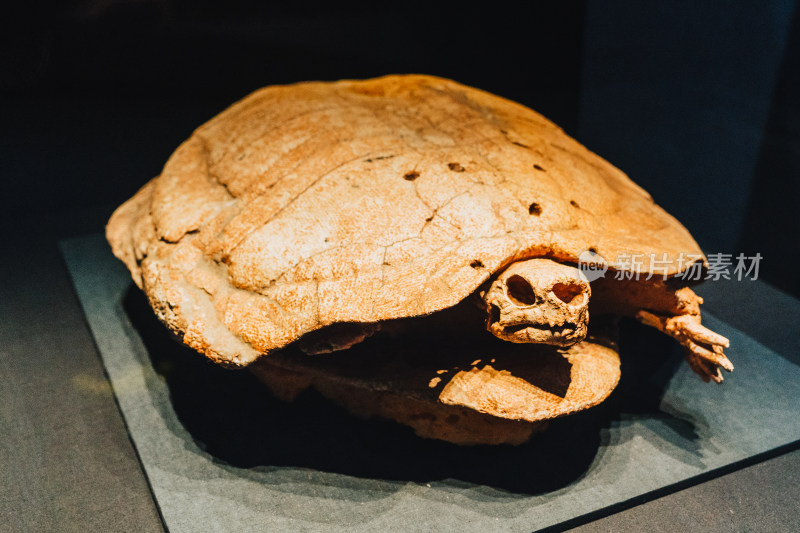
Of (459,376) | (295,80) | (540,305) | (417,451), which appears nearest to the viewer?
(540,305)

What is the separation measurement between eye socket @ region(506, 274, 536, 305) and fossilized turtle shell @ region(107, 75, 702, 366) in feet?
0.26

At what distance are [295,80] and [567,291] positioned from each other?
2770 millimetres

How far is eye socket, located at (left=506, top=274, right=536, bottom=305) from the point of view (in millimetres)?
2184

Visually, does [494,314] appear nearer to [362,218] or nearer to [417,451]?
[362,218]

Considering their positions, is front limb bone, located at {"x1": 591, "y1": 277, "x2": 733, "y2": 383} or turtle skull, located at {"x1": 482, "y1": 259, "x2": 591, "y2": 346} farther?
front limb bone, located at {"x1": 591, "y1": 277, "x2": 733, "y2": 383}

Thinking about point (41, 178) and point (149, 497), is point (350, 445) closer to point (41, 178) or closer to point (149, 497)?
point (149, 497)

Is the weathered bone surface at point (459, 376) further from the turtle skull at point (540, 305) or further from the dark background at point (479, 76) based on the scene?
the dark background at point (479, 76)

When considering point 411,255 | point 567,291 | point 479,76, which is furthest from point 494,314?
point 479,76

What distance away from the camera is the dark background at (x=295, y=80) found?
2.56m

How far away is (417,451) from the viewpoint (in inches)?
104

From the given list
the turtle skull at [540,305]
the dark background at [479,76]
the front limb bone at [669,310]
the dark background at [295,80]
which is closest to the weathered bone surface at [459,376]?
the front limb bone at [669,310]

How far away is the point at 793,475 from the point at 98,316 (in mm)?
3471

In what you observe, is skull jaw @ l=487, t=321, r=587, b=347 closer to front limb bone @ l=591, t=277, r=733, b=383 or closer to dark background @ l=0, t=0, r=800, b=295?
front limb bone @ l=591, t=277, r=733, b=383

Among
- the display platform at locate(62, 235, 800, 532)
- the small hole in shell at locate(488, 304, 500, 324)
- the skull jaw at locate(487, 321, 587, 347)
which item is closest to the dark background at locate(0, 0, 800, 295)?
the display platform at locate(62, 235, 800, 532)
